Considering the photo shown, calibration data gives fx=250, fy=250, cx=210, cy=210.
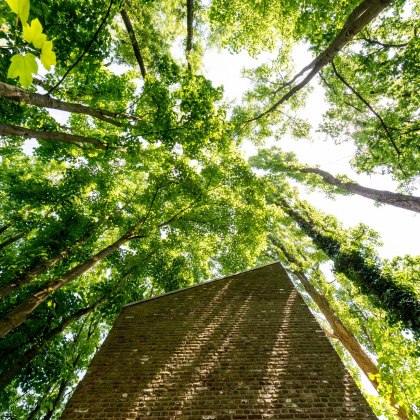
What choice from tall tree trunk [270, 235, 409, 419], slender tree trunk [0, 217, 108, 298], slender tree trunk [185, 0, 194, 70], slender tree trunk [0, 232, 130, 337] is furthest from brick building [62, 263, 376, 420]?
slender tree trunk [185, 0, 194, 70]

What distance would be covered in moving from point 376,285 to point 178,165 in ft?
25.9

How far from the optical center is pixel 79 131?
331 inches

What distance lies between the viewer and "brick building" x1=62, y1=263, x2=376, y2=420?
4.35 m

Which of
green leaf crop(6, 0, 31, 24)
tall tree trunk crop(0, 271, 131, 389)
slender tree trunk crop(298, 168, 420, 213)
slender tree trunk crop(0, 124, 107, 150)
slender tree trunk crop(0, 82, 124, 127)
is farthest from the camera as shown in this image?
slender tree trunk crop(298, 168, 420, 213)

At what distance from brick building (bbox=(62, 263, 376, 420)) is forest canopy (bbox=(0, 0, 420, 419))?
2814mm

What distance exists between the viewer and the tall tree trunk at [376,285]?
7355 mm

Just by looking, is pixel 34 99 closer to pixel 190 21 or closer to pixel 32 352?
pixel 190 21

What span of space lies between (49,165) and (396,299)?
1602cm

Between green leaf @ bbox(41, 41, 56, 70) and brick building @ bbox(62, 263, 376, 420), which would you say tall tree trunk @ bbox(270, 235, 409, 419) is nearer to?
brick building @ bbox(62, 263, 376, 420)

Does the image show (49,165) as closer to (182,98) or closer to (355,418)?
(182,98)

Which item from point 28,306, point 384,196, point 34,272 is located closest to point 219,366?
point 28,306

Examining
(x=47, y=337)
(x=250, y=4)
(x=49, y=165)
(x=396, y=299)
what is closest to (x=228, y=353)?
(x=396, y=299)

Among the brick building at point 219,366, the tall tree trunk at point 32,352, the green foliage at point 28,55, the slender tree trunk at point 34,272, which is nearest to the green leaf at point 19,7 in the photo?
the green foliage at point 28,55

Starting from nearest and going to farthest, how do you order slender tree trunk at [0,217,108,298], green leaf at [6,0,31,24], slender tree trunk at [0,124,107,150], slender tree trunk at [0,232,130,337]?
1. green leaf at [6,0,31,24]
2. slender tree trunk at [0,124,107,150]
3. slender tree trunk at [0,232,130,337]
4. slender tree trunk at [0,217,108,298]
